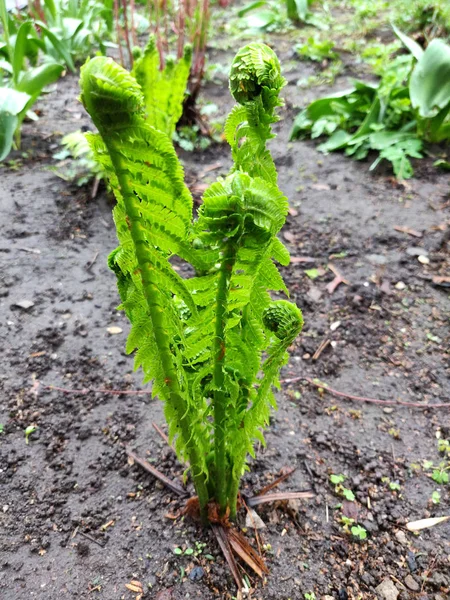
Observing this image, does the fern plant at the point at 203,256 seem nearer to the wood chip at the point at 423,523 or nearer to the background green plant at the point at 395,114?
the wood chip at the point at 423,523

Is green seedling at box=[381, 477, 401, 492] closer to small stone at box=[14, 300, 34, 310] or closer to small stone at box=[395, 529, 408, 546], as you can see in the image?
small stone at box=[395, 529, 408, 546]

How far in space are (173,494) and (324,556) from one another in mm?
520

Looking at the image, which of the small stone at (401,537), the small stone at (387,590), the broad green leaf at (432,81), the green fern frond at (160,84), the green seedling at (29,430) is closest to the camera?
the small stone at (387,590)

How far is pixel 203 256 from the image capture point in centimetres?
88

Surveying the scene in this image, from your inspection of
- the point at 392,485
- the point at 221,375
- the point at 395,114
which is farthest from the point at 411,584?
the point at 395,114

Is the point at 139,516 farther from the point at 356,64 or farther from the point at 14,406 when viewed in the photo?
the point at 356,64

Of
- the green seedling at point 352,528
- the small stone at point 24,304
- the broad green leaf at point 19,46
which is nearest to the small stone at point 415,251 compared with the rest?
the green seedling at point 352,528

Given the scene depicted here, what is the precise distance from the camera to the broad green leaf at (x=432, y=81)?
3.29 meters

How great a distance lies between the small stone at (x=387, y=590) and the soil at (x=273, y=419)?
0.04ft

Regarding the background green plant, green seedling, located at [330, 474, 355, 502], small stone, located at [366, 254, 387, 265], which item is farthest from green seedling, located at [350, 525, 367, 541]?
the background green plant

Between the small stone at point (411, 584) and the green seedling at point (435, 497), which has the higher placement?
the green seedling at point (435, 497)

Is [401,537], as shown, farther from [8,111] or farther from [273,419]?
[8,111]

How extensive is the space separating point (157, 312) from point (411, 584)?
120 centimetres

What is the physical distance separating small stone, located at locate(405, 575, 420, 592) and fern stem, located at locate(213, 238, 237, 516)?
599mm
